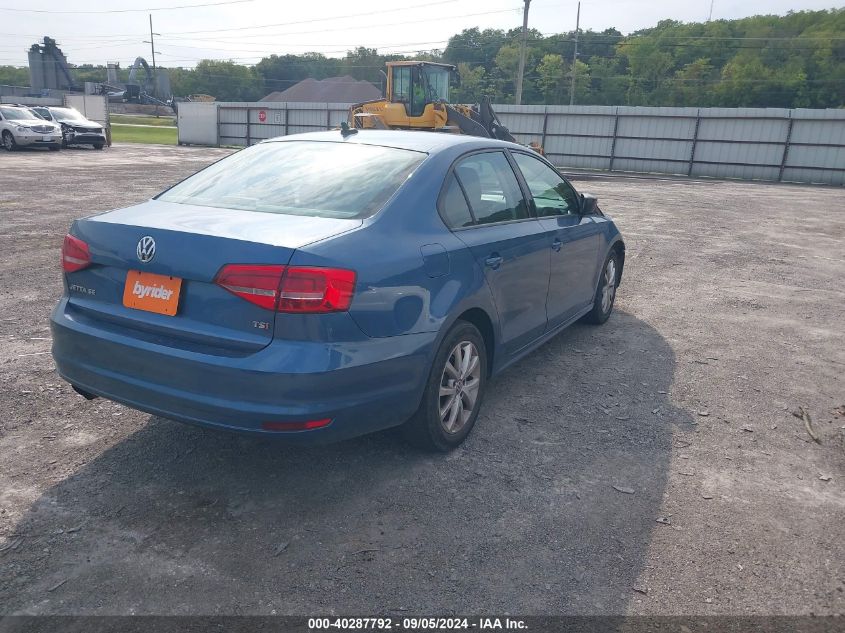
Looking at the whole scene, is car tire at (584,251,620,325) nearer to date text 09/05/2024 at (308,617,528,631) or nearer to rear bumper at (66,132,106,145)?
date text 09/05/2024 at (308,617,528,631)

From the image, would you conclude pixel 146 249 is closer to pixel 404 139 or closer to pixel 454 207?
pixel 454 207

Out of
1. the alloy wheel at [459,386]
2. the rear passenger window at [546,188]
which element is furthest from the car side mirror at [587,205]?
the alloy wheel at [459,386]

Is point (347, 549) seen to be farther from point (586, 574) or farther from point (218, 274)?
point (218, 274)

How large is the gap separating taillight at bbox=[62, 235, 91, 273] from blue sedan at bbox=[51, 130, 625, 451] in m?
0.01

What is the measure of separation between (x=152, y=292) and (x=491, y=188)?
6.88 ft

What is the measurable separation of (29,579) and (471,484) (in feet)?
6.27

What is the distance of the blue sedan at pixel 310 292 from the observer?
2785mm

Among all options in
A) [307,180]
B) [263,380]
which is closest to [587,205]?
[307,180]

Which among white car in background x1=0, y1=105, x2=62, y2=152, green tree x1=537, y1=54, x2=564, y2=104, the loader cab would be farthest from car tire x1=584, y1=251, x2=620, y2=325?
green tree x1=537, y1=54, x2=564, y2=104

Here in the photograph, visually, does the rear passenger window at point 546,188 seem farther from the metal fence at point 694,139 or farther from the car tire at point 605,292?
the metal fence at point 694,139

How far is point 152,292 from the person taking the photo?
9.75ft

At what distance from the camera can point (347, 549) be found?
9.27 feet

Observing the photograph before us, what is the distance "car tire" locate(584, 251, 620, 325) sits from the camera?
234 inches

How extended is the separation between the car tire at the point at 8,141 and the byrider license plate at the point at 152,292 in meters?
27.8
